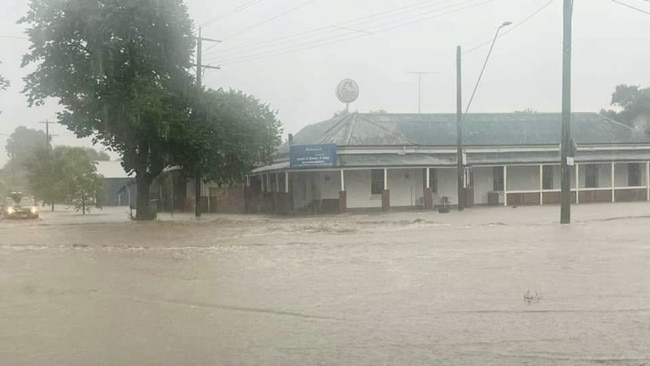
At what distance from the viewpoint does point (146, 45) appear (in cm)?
3175

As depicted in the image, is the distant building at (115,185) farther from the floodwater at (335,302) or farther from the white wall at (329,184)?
the floodwater at (335,302)

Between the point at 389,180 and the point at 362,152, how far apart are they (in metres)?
2.13

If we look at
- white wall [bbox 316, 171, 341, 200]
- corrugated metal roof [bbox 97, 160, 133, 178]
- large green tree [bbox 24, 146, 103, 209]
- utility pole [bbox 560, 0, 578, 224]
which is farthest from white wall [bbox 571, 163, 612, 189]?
corrugated metal roof [bbox 97, 160, 133, 178]

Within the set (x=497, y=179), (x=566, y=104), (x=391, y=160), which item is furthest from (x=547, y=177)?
(x=566, y=104)

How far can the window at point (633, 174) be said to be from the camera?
42.8 m

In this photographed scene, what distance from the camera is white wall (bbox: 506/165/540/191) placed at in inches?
1641

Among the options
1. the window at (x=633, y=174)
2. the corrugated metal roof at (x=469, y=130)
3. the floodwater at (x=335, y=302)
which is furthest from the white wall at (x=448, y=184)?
the floodwater at (x=335, y=302)

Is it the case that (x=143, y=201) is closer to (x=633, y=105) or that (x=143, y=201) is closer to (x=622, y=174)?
(x=622, y=174)

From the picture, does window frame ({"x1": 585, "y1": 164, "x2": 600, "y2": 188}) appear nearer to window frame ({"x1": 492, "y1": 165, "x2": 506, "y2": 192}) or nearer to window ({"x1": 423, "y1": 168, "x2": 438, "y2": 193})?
window frame ({"x1": 492, "y1": 165, "x2": 506, "y2": 192})

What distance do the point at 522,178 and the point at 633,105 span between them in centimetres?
3088

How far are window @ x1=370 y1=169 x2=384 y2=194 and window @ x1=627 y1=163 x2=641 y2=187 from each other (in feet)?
52.0

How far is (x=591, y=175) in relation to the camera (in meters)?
42.1

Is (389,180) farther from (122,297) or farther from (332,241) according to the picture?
(122,297)

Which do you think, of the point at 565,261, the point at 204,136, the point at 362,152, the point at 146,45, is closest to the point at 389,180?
the point at 362,152
